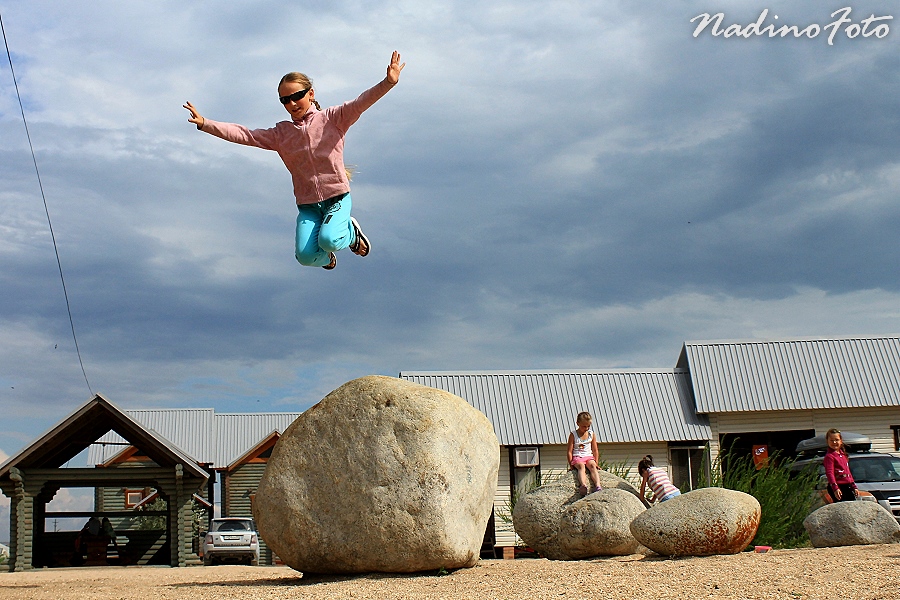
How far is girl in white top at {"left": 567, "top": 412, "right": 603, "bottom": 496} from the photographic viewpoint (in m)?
14.1

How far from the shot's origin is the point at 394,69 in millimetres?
7262

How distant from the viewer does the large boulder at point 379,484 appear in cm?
1073

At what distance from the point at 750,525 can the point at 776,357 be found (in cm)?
1760

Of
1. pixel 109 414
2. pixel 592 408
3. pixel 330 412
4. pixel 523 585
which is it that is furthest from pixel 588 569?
pixel 592 408

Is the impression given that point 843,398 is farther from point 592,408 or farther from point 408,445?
point 408,445

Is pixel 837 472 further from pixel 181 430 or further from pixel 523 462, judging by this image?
pixel 181 430

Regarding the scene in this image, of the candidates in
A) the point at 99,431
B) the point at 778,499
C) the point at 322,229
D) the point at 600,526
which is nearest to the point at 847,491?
the point at 778,499

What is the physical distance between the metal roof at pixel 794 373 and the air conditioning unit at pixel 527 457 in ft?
16.7

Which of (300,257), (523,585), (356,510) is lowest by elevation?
(523,585)

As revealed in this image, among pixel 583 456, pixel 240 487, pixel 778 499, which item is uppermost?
pixel 240 487

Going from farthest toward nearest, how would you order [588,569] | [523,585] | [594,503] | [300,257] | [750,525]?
[594,503], [750,525], [588,569], [523,585], [300,257]

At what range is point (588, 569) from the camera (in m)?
10.7

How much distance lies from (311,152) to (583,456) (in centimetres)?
804

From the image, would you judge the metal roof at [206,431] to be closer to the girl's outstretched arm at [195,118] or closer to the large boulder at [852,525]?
the large boulder at [852,525]
